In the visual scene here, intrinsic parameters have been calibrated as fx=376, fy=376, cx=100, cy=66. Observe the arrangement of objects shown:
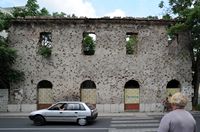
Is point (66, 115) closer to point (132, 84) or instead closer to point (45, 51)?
point (45, 51)

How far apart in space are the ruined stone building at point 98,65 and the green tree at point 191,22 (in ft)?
2.78

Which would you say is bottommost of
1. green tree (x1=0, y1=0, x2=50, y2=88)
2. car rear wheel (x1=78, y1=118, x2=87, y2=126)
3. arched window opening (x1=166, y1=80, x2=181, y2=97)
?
car rear wheel (x1=78, y1=118, x2=87, y2=126)

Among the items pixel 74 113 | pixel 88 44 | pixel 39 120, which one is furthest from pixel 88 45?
pixel 39 120

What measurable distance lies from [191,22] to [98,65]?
8301 millimetres

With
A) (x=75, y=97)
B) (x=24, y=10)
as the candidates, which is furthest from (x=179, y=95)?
(x=24, y=10)

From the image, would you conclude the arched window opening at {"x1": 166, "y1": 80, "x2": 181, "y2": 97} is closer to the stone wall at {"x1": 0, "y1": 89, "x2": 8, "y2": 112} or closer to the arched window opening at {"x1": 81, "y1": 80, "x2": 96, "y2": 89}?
the arched window opening at {"x1": 81, "y1": 80, "x2": 96, "y2": 89}

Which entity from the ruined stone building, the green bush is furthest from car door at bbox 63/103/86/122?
the green bush

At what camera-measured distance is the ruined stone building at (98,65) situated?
1237 inches

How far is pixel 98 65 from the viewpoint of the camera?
3155 centimetres

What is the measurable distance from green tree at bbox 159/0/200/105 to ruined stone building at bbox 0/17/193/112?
2.78 ft

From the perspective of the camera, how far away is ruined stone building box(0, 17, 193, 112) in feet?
103

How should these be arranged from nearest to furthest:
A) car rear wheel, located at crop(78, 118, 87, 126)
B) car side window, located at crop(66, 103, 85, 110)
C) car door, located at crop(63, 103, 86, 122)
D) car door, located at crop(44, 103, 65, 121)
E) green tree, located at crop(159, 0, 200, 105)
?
1. car rear wheel, located at crop(78, 118, 87, 126)
2. car door, located at crop(63, 103, 86, 122)
3. car door, located at crop(44, 103, 65, 121)
4. car side window, located at crop(66, 103, 85, 110)
5. green tree, located at crop(159, 0, 200, 105)

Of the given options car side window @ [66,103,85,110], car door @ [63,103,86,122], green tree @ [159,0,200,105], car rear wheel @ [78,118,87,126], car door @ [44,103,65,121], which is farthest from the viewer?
green tree @ [159,0,200,105]

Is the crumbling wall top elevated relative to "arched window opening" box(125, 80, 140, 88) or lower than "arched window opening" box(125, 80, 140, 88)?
elevated
